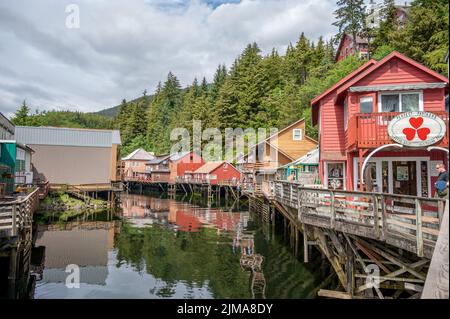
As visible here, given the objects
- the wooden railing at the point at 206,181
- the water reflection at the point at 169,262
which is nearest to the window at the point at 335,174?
the water reflection at the point at 169,262

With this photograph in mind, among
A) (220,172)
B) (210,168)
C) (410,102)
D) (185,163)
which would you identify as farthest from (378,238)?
(185,163)

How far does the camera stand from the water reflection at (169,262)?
12.9 m

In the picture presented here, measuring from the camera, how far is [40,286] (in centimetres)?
1336

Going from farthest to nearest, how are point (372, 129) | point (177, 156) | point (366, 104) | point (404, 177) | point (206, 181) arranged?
1. point (177, 156)
2. point (206, 181)
3. point (366, 104)
4. point (404, 177)
5. point (372, 129)

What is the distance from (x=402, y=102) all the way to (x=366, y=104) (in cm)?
142

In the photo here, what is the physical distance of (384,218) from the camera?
8758mm

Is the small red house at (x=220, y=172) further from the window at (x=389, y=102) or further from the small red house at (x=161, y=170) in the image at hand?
the window at (x=389, y=102)

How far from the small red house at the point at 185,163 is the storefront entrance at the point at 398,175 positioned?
178ft

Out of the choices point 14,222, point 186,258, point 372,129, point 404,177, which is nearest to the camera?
point 14,222

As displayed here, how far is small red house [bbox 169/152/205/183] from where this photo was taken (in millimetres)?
68188

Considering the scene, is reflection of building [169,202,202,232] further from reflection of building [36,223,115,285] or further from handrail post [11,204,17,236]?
handrail post [11,204,17,236]

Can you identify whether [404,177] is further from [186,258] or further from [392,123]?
[186,258]
